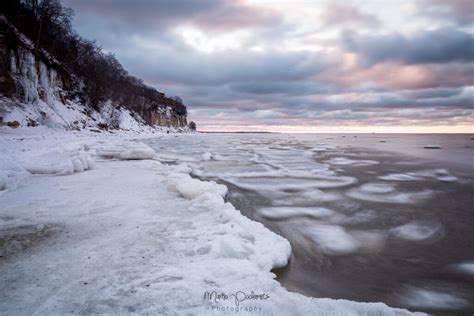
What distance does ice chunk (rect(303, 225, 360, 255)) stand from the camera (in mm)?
3203

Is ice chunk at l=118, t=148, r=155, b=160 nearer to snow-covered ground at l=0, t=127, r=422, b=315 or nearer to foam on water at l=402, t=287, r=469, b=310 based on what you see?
snow-covered ground at l=0, t=127, r=422, b=315

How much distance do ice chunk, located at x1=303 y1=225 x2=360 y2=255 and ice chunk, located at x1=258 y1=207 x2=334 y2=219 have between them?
0.58 metres

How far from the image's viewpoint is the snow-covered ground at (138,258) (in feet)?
5.80

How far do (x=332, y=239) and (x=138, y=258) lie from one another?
2414 mm

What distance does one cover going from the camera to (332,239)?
3482mm

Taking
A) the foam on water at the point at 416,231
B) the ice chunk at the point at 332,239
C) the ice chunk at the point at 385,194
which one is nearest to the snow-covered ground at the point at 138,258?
the ice chunk at the point at 332,239

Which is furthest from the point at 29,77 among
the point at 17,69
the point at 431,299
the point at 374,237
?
the point at 431,299

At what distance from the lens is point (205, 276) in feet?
6.83

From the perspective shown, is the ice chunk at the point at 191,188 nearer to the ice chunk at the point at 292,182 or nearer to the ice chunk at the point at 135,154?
the ice chunk at the point at 292,182

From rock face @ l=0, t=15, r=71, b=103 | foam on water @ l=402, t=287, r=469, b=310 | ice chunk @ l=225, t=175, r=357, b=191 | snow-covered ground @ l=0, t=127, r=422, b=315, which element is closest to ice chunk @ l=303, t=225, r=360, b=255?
snow-covered ground @ l=0, t=127, r=422, b=315

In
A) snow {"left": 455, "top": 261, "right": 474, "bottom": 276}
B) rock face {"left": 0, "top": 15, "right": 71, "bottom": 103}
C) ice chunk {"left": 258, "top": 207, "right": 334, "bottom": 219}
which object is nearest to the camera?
snow {"left": 455, "top": 261, "right": 474, "bottom": 276}

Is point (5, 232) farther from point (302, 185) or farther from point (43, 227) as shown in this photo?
point (302, 185)

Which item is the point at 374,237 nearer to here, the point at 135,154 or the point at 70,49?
the point at 135,154

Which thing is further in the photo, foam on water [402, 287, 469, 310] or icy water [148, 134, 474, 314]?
icy water [148, 134, 474, 314]
